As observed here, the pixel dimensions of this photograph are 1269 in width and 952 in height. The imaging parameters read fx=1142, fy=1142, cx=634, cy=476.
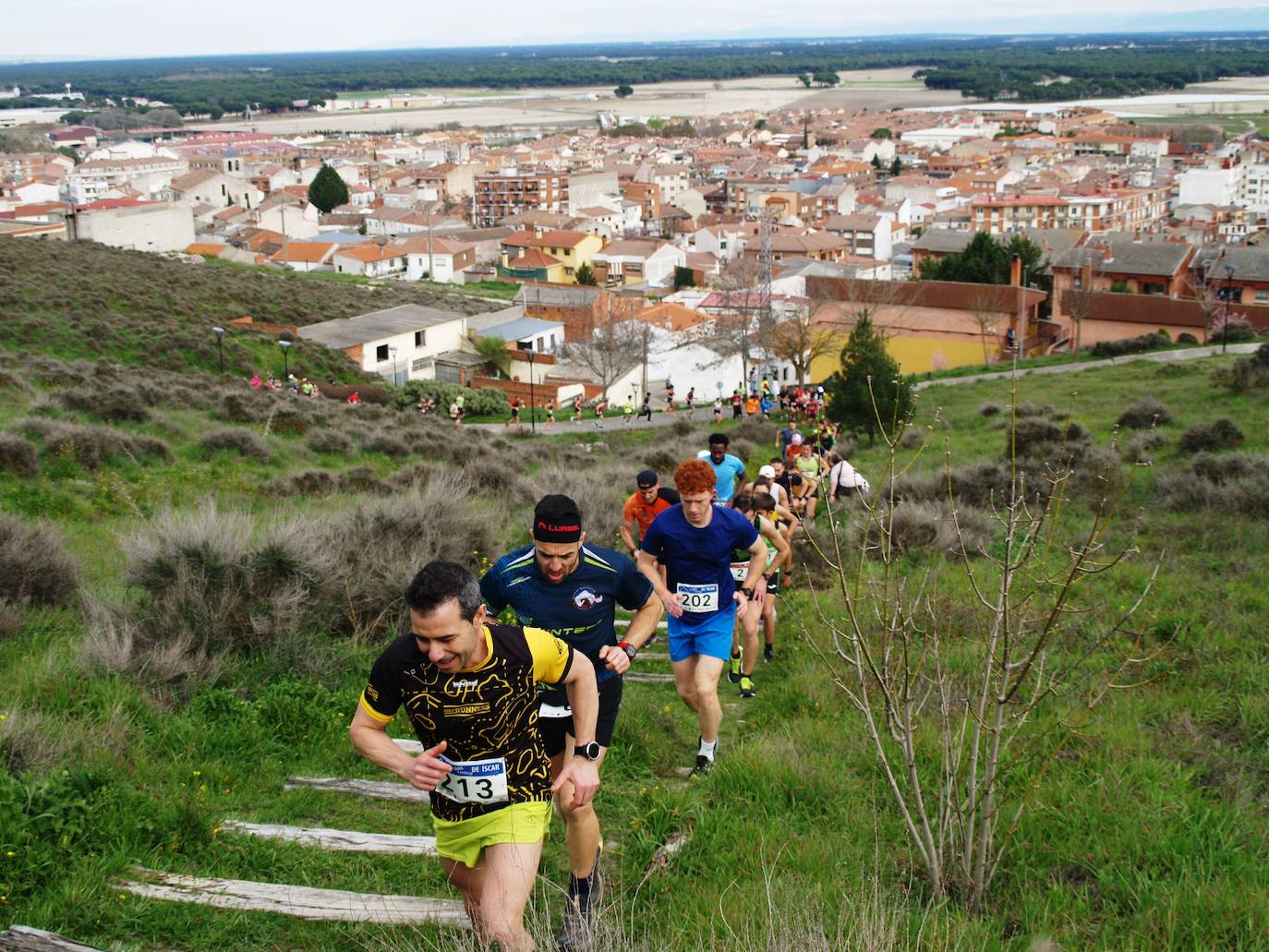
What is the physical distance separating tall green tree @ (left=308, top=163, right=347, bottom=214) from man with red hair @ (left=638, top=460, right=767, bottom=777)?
343 feet

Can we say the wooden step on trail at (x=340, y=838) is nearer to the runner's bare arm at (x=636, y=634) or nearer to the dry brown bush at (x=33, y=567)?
the runner's bare arm at (x=636, y=634)

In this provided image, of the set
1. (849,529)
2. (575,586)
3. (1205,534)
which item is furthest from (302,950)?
(1205,534)

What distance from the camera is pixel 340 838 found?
4.79m

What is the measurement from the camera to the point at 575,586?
15.1 ft

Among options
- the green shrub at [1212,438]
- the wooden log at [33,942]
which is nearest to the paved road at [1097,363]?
the green shrub at [1212,438]

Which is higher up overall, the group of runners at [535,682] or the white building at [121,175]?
the group of runners at [535,682]

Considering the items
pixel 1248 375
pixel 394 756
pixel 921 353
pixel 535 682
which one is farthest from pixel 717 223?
pixel 394 756

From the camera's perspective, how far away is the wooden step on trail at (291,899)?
4.11 metres

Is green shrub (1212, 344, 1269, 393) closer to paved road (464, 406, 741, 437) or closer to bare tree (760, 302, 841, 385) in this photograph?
paved road (464, 406, 741, 437)

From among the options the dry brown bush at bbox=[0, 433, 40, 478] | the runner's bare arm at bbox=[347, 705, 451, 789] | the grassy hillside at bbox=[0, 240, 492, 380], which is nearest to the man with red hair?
the runner's bare arm at bbox=[347, 705, 451, 789]

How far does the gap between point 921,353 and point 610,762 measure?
40607mm

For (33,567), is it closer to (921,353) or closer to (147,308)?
(147,308)

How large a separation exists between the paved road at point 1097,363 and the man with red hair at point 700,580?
27667 millimetres

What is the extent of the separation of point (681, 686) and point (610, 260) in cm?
7566
